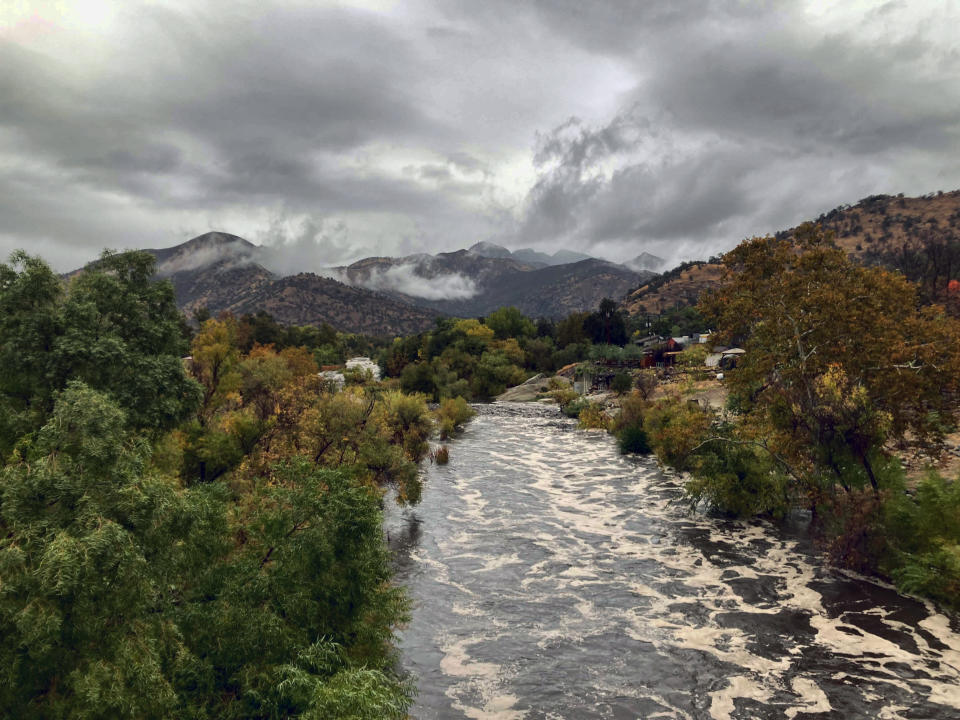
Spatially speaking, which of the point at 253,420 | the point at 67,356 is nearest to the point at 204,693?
the point at 67,356

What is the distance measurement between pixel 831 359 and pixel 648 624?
12534 mm

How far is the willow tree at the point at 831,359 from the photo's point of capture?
20109 mm

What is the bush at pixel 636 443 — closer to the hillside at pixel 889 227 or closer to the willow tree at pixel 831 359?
the willow tree at pixel 831 359

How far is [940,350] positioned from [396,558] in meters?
21.2

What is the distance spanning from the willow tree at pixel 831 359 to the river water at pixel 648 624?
4.36 m

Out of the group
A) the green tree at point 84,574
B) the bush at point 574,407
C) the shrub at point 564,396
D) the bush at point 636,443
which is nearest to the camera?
the green tree at point 84,574

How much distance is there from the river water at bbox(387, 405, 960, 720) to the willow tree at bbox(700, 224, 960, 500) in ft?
14.3

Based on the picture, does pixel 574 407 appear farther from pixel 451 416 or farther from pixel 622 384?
pixel 451 416

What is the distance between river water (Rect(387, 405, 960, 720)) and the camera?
13469 millimetres

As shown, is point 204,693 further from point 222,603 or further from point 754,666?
point 754,666

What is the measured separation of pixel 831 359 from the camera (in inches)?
867

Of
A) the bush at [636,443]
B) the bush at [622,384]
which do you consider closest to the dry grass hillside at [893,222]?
the bush at [622,384]

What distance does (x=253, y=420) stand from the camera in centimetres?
2623

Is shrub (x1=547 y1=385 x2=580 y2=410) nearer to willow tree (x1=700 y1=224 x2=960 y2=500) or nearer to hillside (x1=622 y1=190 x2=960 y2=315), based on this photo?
willow tree (x1=700 y1=224 x2=960 y2=500)
